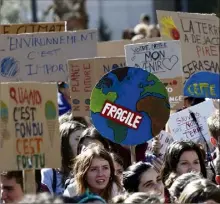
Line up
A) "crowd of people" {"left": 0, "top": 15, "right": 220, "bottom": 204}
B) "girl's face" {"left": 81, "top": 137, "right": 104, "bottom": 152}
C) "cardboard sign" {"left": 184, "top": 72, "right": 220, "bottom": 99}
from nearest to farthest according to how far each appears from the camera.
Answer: "crowd of people" {"left": 0, "top": 15, "right": 220, "bottom": 204}, "girl's face" {"left": 81, "top": 137, "right": 104, "bottom": 152}, "cardboard sign" {"left": 184, "top": 72, "right": 220, "bottom": 99}

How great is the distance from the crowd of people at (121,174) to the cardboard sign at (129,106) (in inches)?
6.4

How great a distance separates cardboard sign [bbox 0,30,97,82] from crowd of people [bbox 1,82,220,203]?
2.25 ft

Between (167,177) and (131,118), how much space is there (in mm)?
478

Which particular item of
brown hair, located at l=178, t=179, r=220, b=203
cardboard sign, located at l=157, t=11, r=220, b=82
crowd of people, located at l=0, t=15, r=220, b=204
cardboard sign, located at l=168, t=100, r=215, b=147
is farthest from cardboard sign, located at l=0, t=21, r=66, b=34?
brown hair, located at l=178, t=179, r=220, b=203

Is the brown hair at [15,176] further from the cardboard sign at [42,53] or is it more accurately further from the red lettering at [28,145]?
the cardboard sign at [42,53]

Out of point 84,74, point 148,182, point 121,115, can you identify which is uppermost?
point 84,74

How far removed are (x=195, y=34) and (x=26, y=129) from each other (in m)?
4.37

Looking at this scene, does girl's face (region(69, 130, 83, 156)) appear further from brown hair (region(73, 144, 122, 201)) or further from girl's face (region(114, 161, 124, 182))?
brown hair (region(73, 144, 122, 201))

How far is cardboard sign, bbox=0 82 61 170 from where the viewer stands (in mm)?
6988

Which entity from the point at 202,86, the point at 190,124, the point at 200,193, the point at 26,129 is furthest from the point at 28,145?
the point at 202,86

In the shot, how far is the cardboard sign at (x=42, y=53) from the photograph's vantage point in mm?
10219

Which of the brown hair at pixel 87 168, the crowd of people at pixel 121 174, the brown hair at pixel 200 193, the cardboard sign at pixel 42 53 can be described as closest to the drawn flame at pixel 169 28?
the cardboard sign at pixel 42 53

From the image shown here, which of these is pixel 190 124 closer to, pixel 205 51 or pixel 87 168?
pixel 205 51

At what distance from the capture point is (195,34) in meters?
11.2
